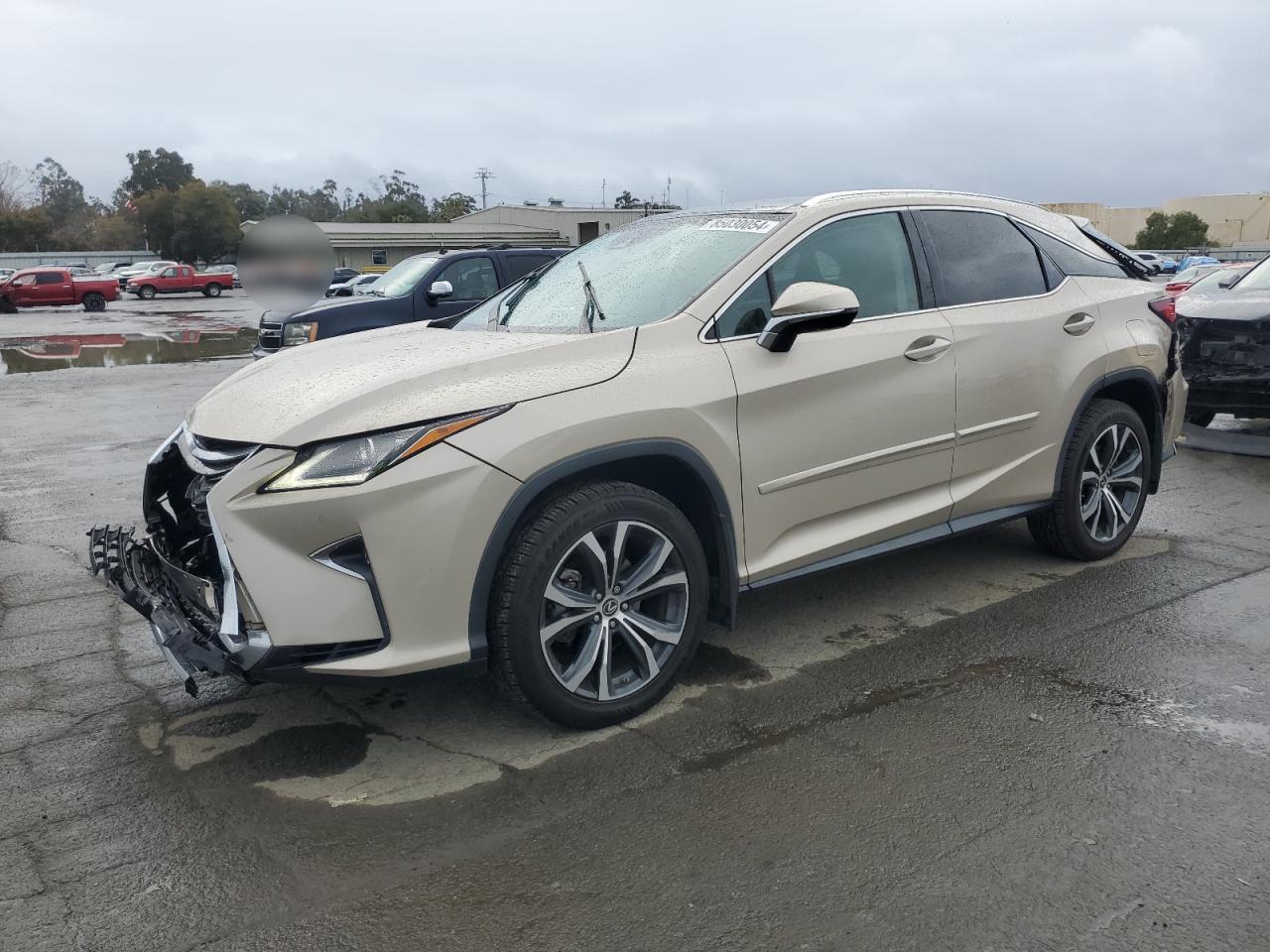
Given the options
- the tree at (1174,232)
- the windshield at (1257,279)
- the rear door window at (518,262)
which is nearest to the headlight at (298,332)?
the rear door window at (518,262)

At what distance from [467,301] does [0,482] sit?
17.0ft

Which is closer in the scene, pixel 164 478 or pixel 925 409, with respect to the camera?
pixel 164 478

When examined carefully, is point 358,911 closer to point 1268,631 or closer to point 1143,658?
point 1143,658

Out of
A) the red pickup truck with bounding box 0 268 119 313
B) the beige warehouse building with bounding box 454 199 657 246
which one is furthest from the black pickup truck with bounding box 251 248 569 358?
the beige warehouse building with bounding box 454 199 657 246

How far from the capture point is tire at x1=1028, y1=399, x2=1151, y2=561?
5.00 m

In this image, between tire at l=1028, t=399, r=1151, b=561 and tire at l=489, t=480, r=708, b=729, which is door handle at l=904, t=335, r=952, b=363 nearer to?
tire at l=1028, t=399, r=1151, b=561

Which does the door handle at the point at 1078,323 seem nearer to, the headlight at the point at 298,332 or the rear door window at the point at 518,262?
the rear door window at the point at 518,262

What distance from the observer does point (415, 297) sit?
11180 mm

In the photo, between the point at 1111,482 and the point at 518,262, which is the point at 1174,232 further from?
the point at 1111,482

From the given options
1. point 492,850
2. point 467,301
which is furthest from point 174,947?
point 467,301

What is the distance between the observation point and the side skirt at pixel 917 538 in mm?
3998

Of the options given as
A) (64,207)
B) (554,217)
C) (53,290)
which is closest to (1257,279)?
(53,290)

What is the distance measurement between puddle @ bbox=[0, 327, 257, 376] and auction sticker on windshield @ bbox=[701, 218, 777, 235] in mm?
15405

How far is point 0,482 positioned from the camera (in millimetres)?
7562
